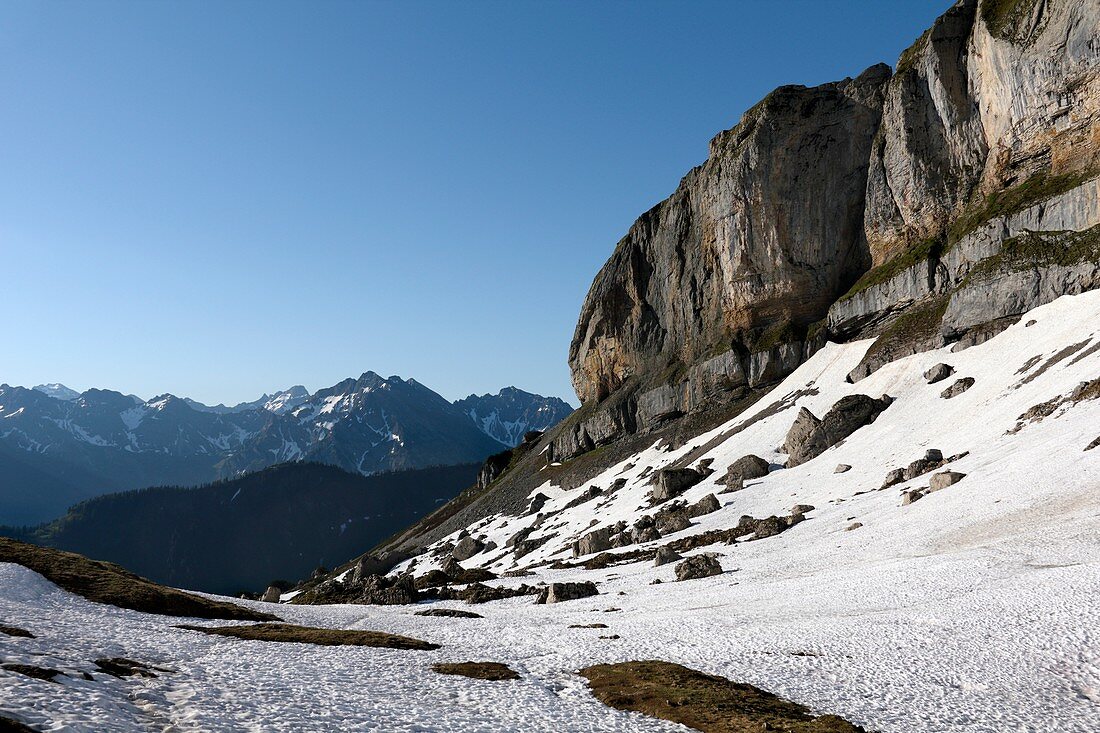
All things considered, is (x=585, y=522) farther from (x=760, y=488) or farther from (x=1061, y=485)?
(x=1061, y=485)

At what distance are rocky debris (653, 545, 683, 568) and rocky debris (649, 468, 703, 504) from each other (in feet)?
94.1

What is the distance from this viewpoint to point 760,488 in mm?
75562

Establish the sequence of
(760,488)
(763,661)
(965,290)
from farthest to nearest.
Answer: (965,290)
(760,488)
(763,661)

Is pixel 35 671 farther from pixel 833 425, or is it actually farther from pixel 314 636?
pixel 833 425

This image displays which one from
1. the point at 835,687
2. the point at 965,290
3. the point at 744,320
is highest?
the point at 744,320

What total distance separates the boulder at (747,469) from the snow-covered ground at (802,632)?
15582 mm

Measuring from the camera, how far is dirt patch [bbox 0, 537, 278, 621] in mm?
38369

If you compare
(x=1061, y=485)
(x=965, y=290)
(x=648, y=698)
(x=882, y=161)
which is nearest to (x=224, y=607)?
(x=648, y=698)

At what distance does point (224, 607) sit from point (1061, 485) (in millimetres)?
56156

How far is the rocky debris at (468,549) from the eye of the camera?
110750 mm

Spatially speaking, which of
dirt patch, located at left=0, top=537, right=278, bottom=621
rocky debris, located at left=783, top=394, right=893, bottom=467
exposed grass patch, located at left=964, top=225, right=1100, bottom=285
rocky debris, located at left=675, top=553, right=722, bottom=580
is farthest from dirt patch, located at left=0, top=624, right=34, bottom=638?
exposed grass patch, located at left=964, top=225, right=1100, bottom=285

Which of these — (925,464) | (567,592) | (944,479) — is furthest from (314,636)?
(925,464)

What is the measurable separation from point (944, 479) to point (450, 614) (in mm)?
40409

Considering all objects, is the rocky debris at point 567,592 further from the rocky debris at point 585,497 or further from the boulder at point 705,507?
the rocky debris at point 585,497
